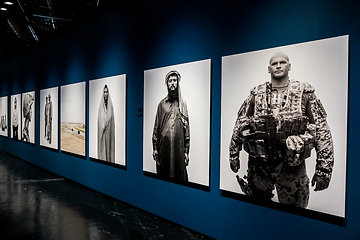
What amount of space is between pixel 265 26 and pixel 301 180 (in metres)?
1.81

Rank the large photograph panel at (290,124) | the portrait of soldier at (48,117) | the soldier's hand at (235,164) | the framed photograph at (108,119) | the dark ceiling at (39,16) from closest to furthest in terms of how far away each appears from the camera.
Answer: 1. the large photograph panel at (290,124)
2. the soldier's hand at (235,164)
3. the framed photograph at (108,119)
4. the dark ceiling at (39,16)
5. the portrait of soldier at (48,117)

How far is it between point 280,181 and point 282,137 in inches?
19.4

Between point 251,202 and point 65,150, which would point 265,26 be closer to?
point 251,202

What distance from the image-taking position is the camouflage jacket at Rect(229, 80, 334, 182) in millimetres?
2574

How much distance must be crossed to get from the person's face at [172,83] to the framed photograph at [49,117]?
197 inches

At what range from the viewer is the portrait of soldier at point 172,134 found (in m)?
3.98

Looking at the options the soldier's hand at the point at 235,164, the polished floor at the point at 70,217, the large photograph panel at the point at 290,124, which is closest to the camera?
the large photograph panel at the point at 290,124

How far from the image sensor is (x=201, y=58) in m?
3.82

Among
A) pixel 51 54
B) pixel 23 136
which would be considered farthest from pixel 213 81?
pixel 23 136

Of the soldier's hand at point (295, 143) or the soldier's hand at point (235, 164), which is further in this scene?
the soldier's hand at point (235, 164)

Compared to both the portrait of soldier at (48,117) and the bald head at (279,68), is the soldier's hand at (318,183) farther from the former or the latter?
the portrait of soldier at (48,117)

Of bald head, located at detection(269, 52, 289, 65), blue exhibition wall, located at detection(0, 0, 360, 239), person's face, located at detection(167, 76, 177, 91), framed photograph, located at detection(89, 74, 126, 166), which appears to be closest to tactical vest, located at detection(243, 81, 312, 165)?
bald head, located at detection(269, 52, 289, 65)

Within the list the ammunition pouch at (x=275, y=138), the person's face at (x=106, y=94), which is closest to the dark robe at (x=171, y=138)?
the ammunition pouch at (x=275, y=138)

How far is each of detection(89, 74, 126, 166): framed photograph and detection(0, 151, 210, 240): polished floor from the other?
3.10 feet
